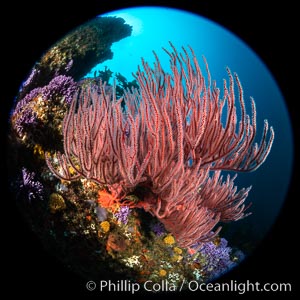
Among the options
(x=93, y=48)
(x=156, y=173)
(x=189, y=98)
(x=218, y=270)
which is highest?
(x=93, y=48)

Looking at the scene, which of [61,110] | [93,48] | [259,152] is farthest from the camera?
[93,48]

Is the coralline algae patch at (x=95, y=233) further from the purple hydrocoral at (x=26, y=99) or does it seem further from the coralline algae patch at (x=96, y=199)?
the purple hydrocoral at (x=26, y=99)

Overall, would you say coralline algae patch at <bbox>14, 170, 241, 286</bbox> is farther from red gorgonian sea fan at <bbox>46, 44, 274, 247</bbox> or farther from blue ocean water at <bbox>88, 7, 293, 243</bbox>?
blue ocean water at <bbox>88, 7, 293, 243</bbox>

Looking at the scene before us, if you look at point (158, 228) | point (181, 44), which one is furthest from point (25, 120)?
point (181, 44)

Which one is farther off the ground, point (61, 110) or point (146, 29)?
point (146, 29)

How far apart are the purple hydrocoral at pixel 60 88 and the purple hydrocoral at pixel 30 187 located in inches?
43.4

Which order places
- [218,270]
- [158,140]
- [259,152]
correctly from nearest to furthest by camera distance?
[158,140] → [259,152] → [218,270]

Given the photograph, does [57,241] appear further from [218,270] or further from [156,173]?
[218,270]

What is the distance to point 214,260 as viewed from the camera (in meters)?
3.56

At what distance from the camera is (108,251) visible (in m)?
2.76

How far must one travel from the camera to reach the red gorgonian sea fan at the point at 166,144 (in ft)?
7.27

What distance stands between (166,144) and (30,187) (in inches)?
63.9

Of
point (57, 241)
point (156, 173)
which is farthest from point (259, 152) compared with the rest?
point (57, 241)

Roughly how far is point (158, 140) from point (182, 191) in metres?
0.57
